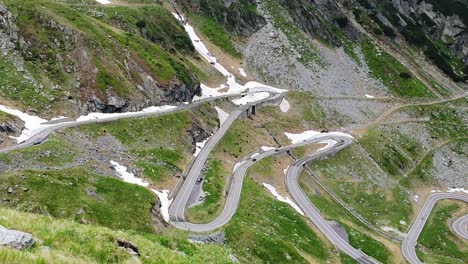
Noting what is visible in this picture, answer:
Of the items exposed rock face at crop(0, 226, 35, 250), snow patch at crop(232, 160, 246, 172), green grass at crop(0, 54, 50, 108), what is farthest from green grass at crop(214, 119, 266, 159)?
exposed rock face at crop(0, 226, 35, 250)

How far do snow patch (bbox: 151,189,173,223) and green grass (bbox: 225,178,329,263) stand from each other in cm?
893

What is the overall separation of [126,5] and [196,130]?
65221 mm

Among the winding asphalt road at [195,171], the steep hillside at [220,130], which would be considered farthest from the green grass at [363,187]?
the winding asphalt road at [195,171]

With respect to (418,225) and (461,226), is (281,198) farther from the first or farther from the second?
(461,226)

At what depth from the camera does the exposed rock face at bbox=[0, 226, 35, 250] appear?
1106 centimetres

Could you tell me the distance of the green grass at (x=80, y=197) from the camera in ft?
148

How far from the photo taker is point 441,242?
85.6 meters

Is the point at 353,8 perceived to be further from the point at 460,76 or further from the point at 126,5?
the point at 126,5

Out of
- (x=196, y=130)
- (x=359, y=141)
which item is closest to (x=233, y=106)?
(x=196, y=130)

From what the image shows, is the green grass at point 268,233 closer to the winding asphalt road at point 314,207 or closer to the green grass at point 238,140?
the winding asphalt road at point 314,207

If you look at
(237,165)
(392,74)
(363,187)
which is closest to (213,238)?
(237,165)

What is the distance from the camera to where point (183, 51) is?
13188cm

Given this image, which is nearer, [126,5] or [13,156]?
[13,156]

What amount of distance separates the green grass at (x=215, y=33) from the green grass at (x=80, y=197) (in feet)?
320
